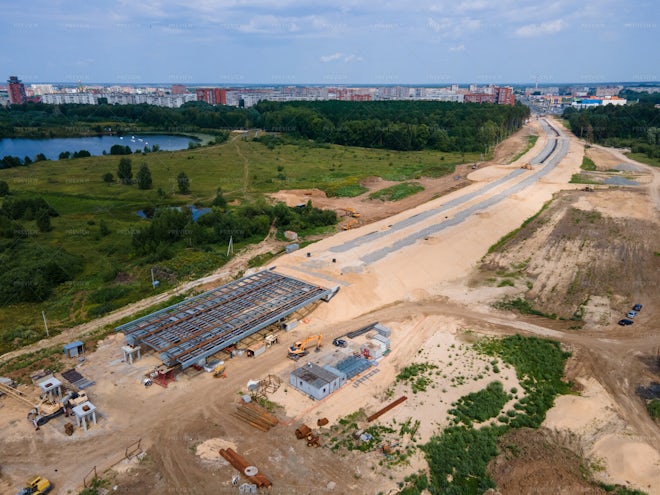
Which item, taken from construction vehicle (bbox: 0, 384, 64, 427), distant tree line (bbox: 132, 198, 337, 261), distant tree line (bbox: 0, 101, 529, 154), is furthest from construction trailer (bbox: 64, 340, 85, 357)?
distant tree line (bbox: 0, 101, 529, 154)

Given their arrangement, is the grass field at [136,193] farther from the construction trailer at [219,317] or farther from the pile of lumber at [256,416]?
the pile of lumber at [256,416]

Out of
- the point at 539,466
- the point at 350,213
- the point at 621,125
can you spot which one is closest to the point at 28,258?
the point at 350,213

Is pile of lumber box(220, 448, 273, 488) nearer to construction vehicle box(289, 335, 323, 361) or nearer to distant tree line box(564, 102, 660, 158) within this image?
construction vehicle box(289, 335, 323, 361)

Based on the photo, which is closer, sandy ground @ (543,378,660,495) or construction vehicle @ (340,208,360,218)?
sandy ground @ (543,378,660,495)

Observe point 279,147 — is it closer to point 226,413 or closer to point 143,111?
point 143,111

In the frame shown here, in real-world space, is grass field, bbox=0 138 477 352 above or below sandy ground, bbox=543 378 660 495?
above

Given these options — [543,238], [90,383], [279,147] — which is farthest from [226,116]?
[90,383]
